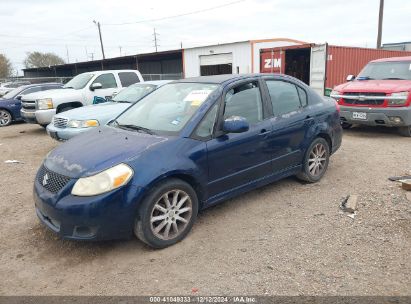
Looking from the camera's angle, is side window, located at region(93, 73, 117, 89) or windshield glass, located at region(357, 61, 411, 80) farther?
side window, located at region(93, 73, 117, 89)

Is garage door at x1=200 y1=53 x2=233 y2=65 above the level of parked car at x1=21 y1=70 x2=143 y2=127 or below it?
above

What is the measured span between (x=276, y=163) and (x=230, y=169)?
33.1 inches

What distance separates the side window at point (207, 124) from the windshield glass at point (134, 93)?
455 cm

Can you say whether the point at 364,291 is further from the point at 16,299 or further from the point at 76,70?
the point at 76,70

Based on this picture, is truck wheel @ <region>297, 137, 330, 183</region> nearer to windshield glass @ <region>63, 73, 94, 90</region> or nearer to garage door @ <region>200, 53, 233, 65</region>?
windshield glass @ <region>63, 73, 94, 90</region>

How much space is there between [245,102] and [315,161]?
1629 mm

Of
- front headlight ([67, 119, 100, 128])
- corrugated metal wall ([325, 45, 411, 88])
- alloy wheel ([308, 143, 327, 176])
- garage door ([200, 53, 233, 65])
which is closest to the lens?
alloy wheel ([308, 143, 327, 176])

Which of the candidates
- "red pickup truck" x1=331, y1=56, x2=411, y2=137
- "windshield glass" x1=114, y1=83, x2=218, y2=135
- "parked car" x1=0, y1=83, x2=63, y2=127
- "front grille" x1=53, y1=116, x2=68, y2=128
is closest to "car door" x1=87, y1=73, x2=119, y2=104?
"front grille" x1=53, y1=116, x2=68, y2=128

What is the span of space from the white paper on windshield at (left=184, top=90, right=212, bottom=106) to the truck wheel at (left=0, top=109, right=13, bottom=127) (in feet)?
37.8

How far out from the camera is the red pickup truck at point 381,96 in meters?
7.70

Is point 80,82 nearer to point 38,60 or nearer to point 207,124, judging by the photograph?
point 207,124

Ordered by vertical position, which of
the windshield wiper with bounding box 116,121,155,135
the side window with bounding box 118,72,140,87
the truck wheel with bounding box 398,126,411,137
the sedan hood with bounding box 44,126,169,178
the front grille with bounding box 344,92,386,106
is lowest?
the truck wheel with bounding box 398,126,411,137

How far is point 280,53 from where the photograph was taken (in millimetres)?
17750

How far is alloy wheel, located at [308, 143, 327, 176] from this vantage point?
509 cm
